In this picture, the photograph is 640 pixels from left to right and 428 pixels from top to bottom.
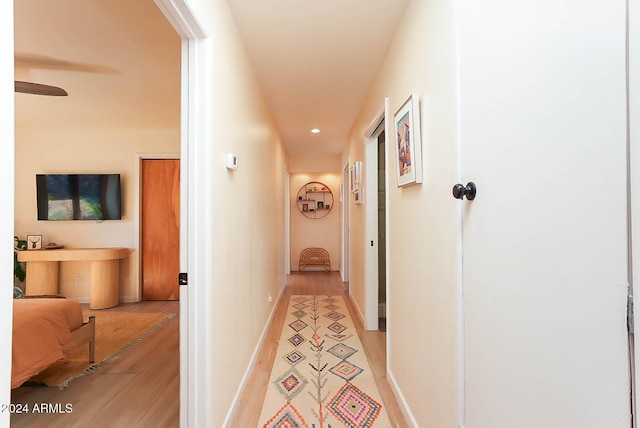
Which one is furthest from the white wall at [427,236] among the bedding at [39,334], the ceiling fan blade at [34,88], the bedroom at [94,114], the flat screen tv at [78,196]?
the flat screen tv at [78,196]

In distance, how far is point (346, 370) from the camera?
2342 mm

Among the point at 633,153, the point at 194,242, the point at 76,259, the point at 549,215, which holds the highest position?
the point at 633,153

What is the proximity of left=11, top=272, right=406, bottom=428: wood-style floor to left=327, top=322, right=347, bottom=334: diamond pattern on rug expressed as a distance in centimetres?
25

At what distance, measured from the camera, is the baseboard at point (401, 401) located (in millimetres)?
1638

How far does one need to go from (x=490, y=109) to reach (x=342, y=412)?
6.03 feet

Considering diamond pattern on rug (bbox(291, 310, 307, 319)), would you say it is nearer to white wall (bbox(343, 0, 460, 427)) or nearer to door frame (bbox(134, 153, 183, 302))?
white wall (bbox(343, 0, 460, 427))

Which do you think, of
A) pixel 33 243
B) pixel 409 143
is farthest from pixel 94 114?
pixel 409 143

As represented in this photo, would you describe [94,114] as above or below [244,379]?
above

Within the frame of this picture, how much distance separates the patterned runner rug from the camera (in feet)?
5.85

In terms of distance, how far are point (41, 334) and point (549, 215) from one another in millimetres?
2877

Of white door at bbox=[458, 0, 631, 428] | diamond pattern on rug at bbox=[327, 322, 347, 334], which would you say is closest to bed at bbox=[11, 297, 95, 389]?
diamond pattern on rug at bbox=[327, 322, 347, 334]

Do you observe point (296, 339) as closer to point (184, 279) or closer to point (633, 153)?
point (184, 279)

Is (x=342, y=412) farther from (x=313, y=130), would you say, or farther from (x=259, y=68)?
(x=313, y=130)

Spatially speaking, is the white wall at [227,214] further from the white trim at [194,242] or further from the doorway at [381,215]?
the doorway at [381,215]
